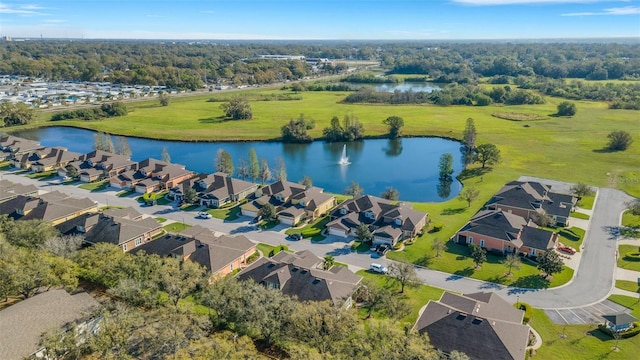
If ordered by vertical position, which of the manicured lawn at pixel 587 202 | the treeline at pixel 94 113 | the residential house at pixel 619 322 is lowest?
the manicured lawn at pixel 587 202

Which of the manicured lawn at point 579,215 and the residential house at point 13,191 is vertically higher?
the residential house at point 13,191

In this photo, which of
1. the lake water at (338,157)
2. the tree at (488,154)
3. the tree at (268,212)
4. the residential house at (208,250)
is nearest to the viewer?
the residential house at (208,250)

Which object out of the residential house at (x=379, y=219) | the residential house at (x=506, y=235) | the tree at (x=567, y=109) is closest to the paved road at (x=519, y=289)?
the residential house at (x=379, y=219)

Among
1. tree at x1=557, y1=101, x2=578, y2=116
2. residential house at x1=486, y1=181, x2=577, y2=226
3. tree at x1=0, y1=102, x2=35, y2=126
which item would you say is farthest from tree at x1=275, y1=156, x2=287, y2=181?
tree at x1=557, y1=101, x2=578, y2=116

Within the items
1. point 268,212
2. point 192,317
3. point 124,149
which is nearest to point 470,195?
point 268,212

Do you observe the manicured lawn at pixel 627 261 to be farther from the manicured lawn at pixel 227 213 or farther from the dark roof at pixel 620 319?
the manicured lawn at pixel 227 213

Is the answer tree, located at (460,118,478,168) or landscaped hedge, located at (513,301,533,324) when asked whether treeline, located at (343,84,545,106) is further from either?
landscaped hedge, located at (513,301,533,324)

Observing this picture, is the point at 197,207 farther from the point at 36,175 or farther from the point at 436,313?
the point at 436,313
